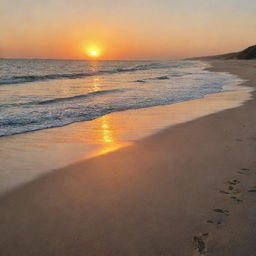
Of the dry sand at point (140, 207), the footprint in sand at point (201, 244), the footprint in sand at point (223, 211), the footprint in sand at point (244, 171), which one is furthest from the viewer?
the footprint in sand at point (244, 171)

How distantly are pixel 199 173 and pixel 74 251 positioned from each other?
2407 mm

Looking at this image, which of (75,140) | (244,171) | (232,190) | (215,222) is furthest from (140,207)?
(75,140)

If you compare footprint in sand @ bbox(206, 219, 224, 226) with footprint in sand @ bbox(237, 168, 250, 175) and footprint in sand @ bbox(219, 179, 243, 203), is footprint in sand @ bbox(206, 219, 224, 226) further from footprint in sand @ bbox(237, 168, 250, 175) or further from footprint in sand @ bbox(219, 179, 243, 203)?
footprint in sand @ bbox(237, 168, 250, 175)

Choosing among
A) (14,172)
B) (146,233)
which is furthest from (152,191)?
(14,172)

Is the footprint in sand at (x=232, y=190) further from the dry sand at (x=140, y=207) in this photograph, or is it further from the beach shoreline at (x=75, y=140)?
the beach shoreline at (x=75, y=140)

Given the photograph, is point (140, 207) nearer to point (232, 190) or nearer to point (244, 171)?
point (232, 190)

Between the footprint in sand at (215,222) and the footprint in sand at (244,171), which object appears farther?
the footprint in sand at (244,171)

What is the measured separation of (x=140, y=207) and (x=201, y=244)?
0.90 meters

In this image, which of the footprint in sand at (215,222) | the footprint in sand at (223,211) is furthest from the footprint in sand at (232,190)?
the footprint in sand at (215,222)

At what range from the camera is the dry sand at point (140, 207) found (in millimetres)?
2773

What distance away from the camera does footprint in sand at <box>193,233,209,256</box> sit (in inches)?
104

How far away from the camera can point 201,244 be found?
9.00ft

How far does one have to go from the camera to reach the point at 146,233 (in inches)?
115

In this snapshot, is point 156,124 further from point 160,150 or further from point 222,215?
point 222,215
